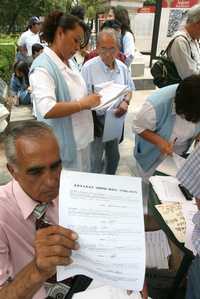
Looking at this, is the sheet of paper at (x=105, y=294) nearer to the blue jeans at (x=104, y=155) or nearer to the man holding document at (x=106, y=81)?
the man holding document at (x=106, y=81)

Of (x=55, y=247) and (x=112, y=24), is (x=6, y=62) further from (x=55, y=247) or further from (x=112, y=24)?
(x=55, y=247)

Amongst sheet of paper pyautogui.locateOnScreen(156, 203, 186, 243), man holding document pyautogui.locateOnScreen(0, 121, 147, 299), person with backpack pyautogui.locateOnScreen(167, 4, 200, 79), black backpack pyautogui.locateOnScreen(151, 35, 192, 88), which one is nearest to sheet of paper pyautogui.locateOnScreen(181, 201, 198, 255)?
sheet of paper pyautogui.locateOnScreen(156, 203, 186, 243)

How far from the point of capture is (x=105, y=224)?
91 cm

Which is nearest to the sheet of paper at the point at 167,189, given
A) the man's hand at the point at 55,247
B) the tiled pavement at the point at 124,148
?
the man's hand at the point at 55,247

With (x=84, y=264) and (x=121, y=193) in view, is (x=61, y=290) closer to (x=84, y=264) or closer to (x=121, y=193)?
(x=84, y=264)

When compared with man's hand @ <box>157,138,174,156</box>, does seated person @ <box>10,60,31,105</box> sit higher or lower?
lower

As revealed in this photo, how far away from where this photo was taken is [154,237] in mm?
1965

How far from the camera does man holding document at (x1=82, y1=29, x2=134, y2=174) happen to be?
291 centimetres

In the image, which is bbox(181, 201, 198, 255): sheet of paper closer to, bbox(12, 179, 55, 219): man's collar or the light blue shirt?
bbox(12, 179, 55, 219): man's collar

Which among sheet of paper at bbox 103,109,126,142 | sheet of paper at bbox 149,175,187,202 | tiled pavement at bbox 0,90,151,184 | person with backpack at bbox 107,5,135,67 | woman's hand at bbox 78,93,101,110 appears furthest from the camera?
person with backpack at bbox 107,5,135,67

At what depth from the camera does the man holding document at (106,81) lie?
2906 millimetres

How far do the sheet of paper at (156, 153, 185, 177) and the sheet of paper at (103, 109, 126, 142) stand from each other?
630mm

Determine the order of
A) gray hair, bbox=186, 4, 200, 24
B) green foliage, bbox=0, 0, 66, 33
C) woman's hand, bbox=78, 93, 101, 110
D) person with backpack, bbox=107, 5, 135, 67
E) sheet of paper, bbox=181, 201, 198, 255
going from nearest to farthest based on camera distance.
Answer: sheet of paper, bbox=181, 201, 198, 255 < woman's hand, bbox=78, 93, 101, 110 < gray hair, bbox=186, 4, 200, 24 < person with backpack, bbox=107, 5, 135, 67 < green foliage, bbox=0, 0, 66, 33

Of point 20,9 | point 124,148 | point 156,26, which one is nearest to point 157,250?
point 124,148
